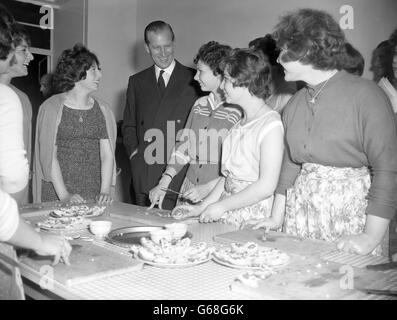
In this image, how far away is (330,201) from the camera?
1563mm

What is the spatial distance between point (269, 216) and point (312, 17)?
2.64 feet

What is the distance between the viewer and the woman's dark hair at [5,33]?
4.00 feet

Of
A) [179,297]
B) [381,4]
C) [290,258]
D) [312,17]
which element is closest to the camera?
A: [179,297]

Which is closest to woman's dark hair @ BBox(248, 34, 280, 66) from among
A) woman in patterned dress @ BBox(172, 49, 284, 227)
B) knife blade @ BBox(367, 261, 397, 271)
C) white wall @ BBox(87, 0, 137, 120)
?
woman in patterned dress @ BBox(172, 49, 284, 227)

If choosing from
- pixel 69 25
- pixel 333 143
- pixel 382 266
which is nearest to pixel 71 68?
pixel 333 143

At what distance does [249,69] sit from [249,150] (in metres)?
0.33

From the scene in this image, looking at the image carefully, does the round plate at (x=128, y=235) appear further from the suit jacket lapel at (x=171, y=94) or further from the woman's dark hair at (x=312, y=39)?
the suit jacket lapel at (x=171, y=94)

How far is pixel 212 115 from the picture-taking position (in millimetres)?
2281

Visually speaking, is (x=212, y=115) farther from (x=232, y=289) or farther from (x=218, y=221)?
(x=232, y=289)

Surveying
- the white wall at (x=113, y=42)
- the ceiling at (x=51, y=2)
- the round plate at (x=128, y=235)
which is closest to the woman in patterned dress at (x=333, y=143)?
the round plate at (x=128, y=235)

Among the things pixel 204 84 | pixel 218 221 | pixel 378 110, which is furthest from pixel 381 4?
pixel 218 221

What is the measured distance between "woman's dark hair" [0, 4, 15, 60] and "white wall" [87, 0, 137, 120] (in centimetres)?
339

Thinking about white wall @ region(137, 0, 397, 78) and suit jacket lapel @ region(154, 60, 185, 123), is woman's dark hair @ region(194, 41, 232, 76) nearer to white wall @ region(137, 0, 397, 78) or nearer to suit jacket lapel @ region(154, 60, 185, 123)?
suit jacket lapel @ region(154, 60, 185, 123)

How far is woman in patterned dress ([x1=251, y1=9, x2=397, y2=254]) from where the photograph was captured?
4.61ft
